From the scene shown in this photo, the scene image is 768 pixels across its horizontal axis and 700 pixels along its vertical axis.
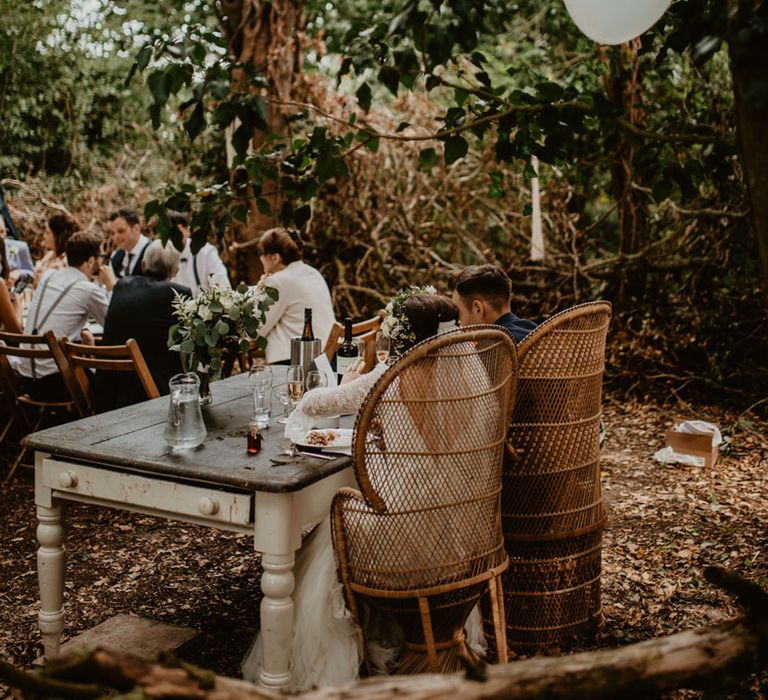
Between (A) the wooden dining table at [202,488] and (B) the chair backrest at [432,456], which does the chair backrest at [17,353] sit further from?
(B) the chair backrest at [432,456]

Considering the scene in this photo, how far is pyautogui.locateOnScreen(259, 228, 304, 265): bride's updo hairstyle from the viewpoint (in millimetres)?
5625

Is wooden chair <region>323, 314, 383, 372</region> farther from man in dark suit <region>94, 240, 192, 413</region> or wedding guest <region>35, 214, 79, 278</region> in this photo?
wedding guest <region>35, 214, 79, 278</region>

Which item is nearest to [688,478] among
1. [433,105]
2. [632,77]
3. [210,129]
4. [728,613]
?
[728,613]

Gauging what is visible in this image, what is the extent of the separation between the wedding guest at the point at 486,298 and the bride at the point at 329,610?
423 millimetres

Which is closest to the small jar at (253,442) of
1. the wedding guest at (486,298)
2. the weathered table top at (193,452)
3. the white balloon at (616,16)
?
the weathered table top at (193,452)

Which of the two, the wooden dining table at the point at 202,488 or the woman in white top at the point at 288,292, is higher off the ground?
the woman in white top at the point at 288,292

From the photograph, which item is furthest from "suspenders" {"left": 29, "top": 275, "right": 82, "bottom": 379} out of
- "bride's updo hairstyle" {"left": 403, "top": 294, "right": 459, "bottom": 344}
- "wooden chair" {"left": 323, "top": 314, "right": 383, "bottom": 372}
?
"bride's updo hairstyle" {"left": 403, "top": 294, "right": 459, "bottom": 344}

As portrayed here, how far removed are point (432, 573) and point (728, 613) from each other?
1.69 metres

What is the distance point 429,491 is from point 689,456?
3.69 metres

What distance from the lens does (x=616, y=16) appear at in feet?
10.7

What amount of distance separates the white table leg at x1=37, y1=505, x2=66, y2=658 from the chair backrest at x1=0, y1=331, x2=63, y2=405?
1799mm

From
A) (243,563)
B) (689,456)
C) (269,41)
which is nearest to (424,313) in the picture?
(243,563)

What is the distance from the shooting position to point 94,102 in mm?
13000

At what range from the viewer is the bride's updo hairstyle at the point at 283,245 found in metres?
5.62
